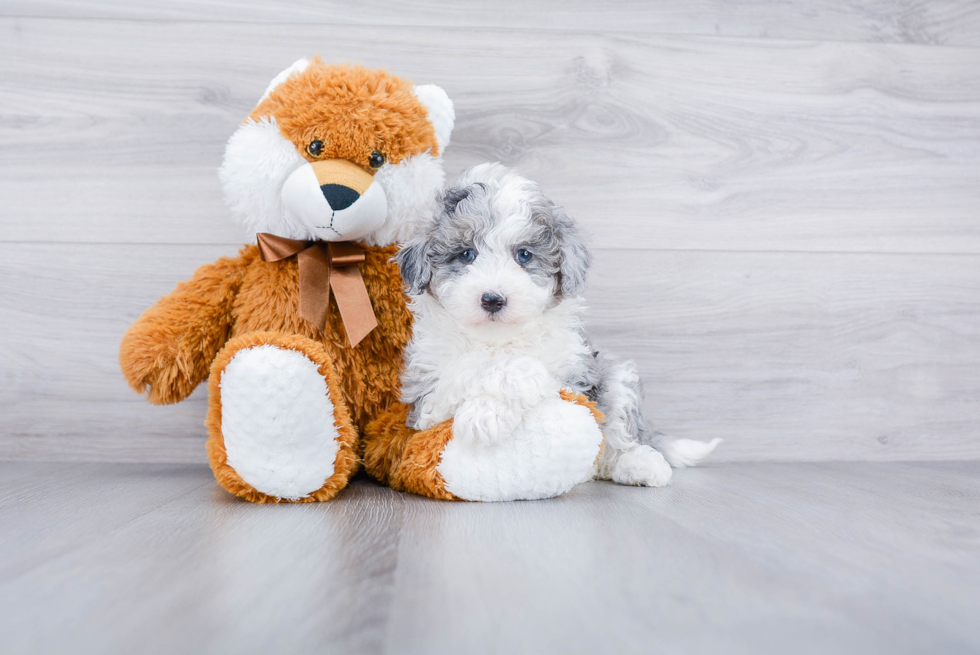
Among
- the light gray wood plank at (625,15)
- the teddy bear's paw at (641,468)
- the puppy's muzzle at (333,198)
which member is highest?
the light gray wood plank at (625,15)

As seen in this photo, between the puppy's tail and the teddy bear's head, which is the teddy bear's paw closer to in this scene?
the puppy's tail

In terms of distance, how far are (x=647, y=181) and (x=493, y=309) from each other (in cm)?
61

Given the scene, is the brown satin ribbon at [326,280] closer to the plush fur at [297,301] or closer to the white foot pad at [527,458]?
the plush fur at [297,301]

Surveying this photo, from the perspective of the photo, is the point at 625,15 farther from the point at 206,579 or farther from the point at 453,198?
the point at 206,579

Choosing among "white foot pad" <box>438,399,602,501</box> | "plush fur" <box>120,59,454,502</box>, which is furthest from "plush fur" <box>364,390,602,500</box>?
"plush fur" <box>120,59,454,502</box>

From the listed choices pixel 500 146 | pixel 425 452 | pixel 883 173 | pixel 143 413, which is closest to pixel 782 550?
pixel 425 452

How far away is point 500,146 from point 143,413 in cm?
86

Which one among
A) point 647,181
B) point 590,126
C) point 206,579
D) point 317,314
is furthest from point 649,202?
point 206,579

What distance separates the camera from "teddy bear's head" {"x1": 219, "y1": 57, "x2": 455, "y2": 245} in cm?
98

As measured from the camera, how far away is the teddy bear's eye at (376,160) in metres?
1.02

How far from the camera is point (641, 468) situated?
1074 mm

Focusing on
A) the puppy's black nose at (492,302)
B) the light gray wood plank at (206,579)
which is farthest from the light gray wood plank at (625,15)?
the light gray wood plank at (206,579)

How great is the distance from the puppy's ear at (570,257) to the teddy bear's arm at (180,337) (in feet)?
1.70

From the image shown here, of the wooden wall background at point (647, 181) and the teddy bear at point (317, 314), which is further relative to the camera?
the wooden wall background at point (647, 181)
